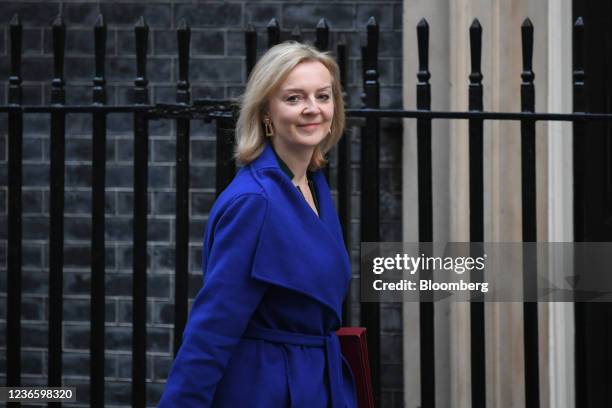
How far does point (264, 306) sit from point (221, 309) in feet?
0.50

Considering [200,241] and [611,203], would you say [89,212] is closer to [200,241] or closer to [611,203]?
[200,241]

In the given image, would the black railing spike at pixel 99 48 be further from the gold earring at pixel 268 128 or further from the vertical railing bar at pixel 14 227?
the gold earring at pixel 268 128

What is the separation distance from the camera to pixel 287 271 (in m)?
2.80

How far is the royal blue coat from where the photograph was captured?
275 cm

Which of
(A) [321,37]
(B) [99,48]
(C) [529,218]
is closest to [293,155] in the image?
(A) [321,37]

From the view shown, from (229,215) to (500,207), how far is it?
8.94ft

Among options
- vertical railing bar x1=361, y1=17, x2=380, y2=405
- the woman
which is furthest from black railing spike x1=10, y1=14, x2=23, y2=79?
the woman

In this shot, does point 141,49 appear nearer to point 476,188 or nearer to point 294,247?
point 476,188

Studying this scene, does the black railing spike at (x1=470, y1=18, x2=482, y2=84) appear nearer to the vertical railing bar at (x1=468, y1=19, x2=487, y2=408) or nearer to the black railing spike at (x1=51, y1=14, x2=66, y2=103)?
the vertical railing bar at (x1=468, y1=19, x2=487, y2=408)

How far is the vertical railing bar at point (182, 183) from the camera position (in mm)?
4043

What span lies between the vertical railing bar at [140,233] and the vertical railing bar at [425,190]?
979mm

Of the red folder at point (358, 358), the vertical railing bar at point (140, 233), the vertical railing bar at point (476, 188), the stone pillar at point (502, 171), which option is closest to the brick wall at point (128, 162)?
the stone pillar at point (502, 171)

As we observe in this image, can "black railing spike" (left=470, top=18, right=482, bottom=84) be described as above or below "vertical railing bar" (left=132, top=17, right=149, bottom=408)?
above

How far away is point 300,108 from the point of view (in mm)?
2924
